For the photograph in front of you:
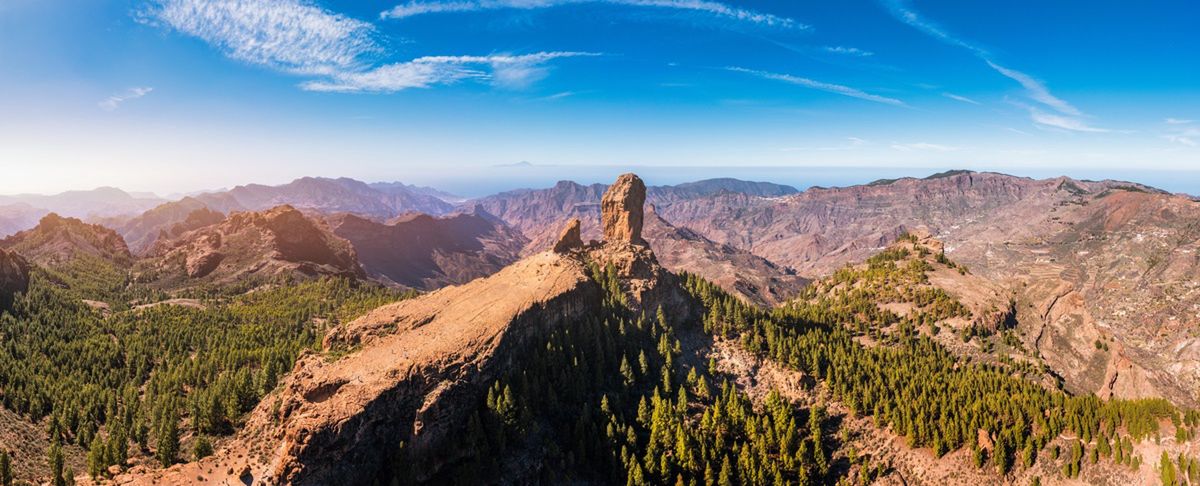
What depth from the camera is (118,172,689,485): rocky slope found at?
6512cm

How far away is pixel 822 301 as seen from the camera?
173250mm

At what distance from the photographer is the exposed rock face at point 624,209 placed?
156m

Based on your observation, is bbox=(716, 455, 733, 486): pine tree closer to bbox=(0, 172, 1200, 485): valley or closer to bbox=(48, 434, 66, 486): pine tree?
bbox=(0, 172, 1200, 485): valley

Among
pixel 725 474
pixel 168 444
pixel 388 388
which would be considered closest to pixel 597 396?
pixel 725 474

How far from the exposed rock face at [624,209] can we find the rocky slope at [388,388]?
2051 inches

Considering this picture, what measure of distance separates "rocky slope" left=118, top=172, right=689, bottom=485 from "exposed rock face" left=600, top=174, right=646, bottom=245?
52089 mm

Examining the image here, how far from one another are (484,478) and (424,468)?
881cm

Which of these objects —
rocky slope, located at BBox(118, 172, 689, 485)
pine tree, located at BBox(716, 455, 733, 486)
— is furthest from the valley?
pine tree, located at BBox(716, 455, 733, 486)

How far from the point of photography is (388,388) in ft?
233

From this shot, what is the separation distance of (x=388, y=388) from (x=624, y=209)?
98139 mm

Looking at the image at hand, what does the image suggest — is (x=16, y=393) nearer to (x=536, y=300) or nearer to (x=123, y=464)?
(x=123, y=464)

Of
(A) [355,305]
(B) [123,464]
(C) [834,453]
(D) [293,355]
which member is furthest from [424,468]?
(A) [355,305]

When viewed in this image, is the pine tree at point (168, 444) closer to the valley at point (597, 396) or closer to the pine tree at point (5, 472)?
the valley at point (597, 396)

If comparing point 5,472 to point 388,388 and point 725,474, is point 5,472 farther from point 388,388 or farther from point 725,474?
point 725,474
